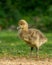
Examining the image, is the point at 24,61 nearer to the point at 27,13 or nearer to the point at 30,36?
the point at 30,36

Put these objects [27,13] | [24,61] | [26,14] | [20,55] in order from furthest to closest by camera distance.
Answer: [27,13]
[26,14]
[20,55]
[24,61]

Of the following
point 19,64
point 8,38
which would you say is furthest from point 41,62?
point 8,38

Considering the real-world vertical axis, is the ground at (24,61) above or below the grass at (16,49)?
below

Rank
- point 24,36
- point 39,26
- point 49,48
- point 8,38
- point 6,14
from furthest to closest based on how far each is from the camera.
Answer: point 6,14, point 39,26, point 8,38, point 49,48, point 24,36

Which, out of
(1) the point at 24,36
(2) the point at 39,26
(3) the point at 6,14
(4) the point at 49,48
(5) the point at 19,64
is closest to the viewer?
(5) the point at 19,64

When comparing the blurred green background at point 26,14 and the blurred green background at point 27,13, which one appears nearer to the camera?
the blurred green background at point 26,14

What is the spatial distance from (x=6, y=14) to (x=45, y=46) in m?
7.36

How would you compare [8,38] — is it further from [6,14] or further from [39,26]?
[6,14]

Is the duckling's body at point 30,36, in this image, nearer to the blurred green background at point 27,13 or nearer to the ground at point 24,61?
the ground at point 24,61

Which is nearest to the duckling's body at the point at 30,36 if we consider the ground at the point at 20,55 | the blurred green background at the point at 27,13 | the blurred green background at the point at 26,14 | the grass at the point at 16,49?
the ground at the point at 20,55

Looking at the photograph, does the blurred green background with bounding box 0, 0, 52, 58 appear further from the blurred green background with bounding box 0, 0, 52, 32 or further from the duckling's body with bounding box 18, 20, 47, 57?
the duckling's body with bounding box 18, 20, 47, 57

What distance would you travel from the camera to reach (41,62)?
1006cm

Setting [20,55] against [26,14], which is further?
[26,14]

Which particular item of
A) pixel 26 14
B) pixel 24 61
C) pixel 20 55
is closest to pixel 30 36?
pixel 24 61
